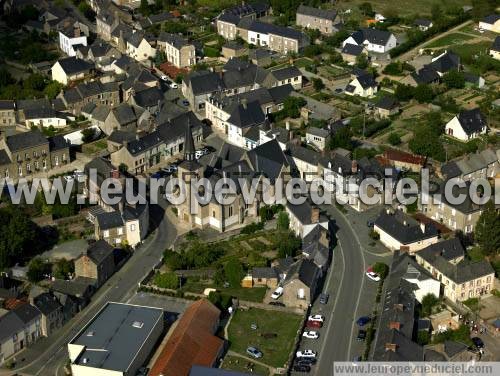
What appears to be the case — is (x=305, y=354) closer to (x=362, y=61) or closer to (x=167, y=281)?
(x=167, y=281)

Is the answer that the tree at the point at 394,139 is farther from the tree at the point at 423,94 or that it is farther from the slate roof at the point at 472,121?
the tree at the point at 423,94

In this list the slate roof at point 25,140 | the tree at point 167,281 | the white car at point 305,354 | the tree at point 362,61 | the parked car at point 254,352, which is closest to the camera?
the white car at point 305,354

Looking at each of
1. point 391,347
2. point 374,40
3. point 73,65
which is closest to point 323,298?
point 391,347

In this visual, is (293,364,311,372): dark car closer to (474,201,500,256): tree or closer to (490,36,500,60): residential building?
(474,201,500,256): tree

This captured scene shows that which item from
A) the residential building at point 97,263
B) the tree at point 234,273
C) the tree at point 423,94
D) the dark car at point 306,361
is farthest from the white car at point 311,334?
the tree at point 423,94

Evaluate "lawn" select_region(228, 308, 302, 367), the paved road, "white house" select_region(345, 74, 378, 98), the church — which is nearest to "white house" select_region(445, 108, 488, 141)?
"white house" select_region(345, 74, 378, 98)
